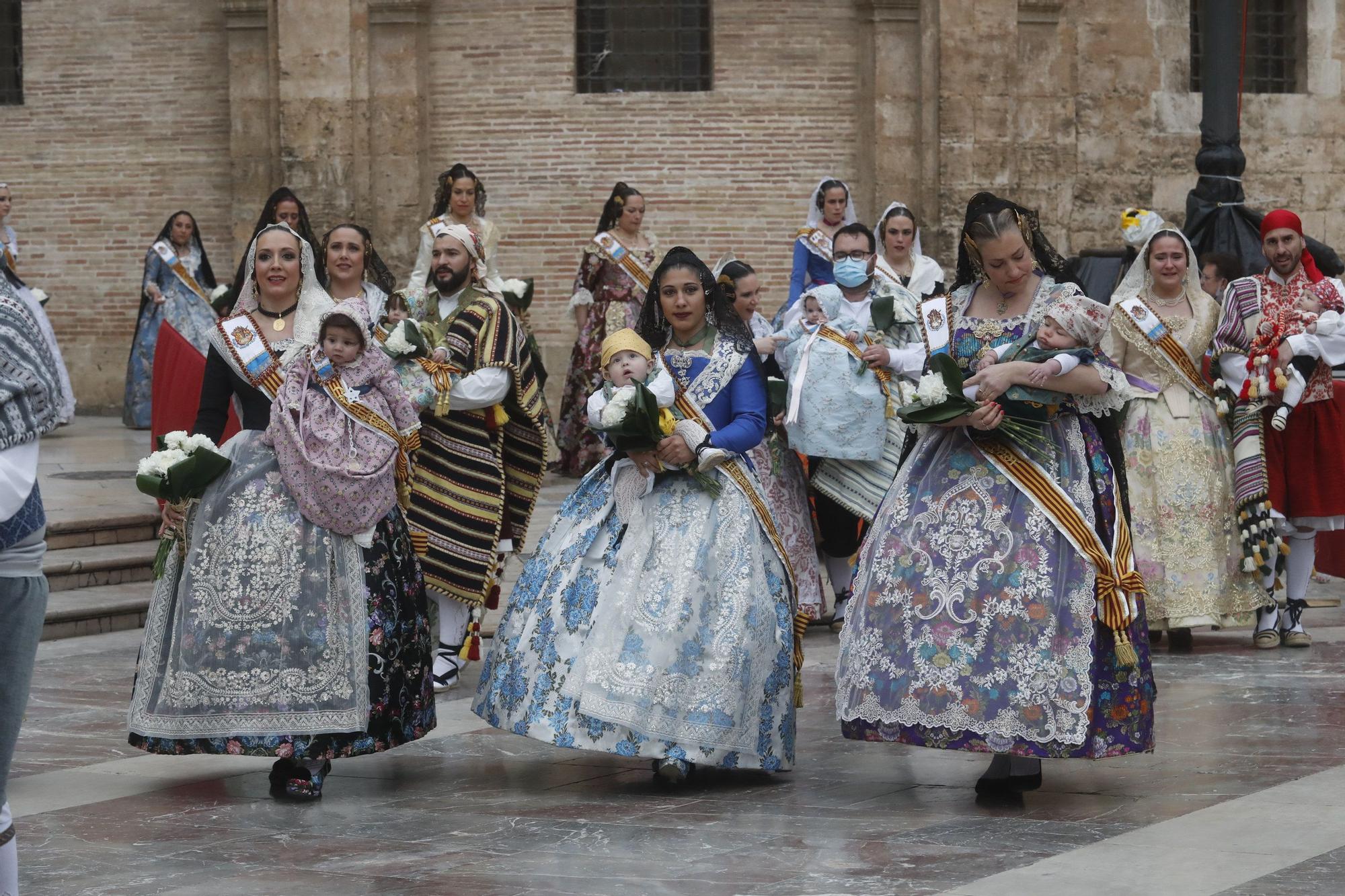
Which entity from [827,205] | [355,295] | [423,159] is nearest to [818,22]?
[423,159]

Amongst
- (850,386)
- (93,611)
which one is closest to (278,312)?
(850,386)

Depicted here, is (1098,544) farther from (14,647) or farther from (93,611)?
(93,611)

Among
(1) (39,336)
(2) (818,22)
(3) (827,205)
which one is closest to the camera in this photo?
(1) (39,336)

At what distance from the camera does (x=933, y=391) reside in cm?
617

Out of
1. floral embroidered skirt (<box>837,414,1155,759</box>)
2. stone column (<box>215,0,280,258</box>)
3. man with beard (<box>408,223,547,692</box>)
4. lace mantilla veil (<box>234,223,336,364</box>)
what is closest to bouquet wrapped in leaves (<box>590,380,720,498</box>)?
floral embroidered skirt (<box>837,414,1155,759</box>)

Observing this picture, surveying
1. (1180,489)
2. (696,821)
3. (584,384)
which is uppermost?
(584,384)

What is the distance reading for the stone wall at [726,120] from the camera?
17.0 meters

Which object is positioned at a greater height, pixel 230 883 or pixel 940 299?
pixel 940 299

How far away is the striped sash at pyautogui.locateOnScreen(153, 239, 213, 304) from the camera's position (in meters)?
16.4

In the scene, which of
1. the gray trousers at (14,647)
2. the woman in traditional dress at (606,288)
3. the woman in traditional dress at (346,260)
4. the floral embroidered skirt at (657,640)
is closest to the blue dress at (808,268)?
the woman in traditional dress at (606,288)

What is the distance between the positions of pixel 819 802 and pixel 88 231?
1397 cm

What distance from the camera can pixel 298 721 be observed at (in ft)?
20.9

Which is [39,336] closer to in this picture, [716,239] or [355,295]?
[355,295]

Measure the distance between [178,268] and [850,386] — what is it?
8303mm
